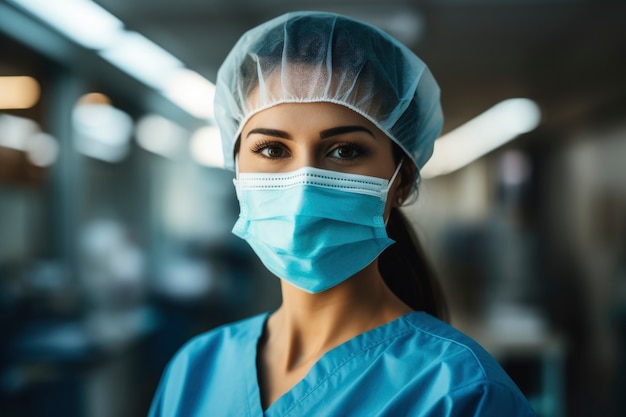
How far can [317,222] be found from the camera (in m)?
0.87

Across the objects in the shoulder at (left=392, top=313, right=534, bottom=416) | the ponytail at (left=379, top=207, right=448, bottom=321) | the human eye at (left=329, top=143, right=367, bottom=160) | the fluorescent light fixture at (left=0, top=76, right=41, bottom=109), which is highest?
the fluorescent light fixture at (left=0, top=76, right=41, bottom=109)

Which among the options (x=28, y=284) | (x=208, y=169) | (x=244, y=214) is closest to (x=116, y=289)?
(x=28, y=284)

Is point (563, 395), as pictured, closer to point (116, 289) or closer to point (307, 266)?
point (116, 289)

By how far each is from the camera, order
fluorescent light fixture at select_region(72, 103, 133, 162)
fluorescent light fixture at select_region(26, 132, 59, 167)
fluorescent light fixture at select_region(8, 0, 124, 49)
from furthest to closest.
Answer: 1. fluorescent light fixture at select_region(72, 103, 133, 162)
2. fluorescent light fixture at select_region(26, 132, 59, 167)
3. fluorescent light fixture at select_region(8, 0, 124, 49)

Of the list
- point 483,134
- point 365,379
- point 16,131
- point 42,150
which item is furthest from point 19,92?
point 483,134

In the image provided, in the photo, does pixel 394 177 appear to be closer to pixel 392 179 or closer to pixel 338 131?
pixel 392 179

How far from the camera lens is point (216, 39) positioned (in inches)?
111

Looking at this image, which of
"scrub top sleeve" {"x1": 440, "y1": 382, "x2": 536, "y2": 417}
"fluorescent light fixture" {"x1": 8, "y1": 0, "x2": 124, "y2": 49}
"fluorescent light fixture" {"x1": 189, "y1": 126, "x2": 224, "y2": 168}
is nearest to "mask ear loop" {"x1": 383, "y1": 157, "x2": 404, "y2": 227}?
"scrub top sleeve" {"x1": 440, "y1": 382, "x2": 536, "y2": 417}

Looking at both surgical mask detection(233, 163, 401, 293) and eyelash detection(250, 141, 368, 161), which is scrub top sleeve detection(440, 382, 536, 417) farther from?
eyelash detection(250, 141, 368, 161)

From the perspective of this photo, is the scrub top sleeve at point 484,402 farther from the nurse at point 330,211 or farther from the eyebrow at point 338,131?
the eyebrow at point 338,131

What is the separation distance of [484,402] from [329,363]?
27cm

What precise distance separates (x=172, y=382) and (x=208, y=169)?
202cm

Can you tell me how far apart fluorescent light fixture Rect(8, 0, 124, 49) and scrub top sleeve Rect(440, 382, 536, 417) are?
7.32 feet

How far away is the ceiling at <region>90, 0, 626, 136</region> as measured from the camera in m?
2.71
